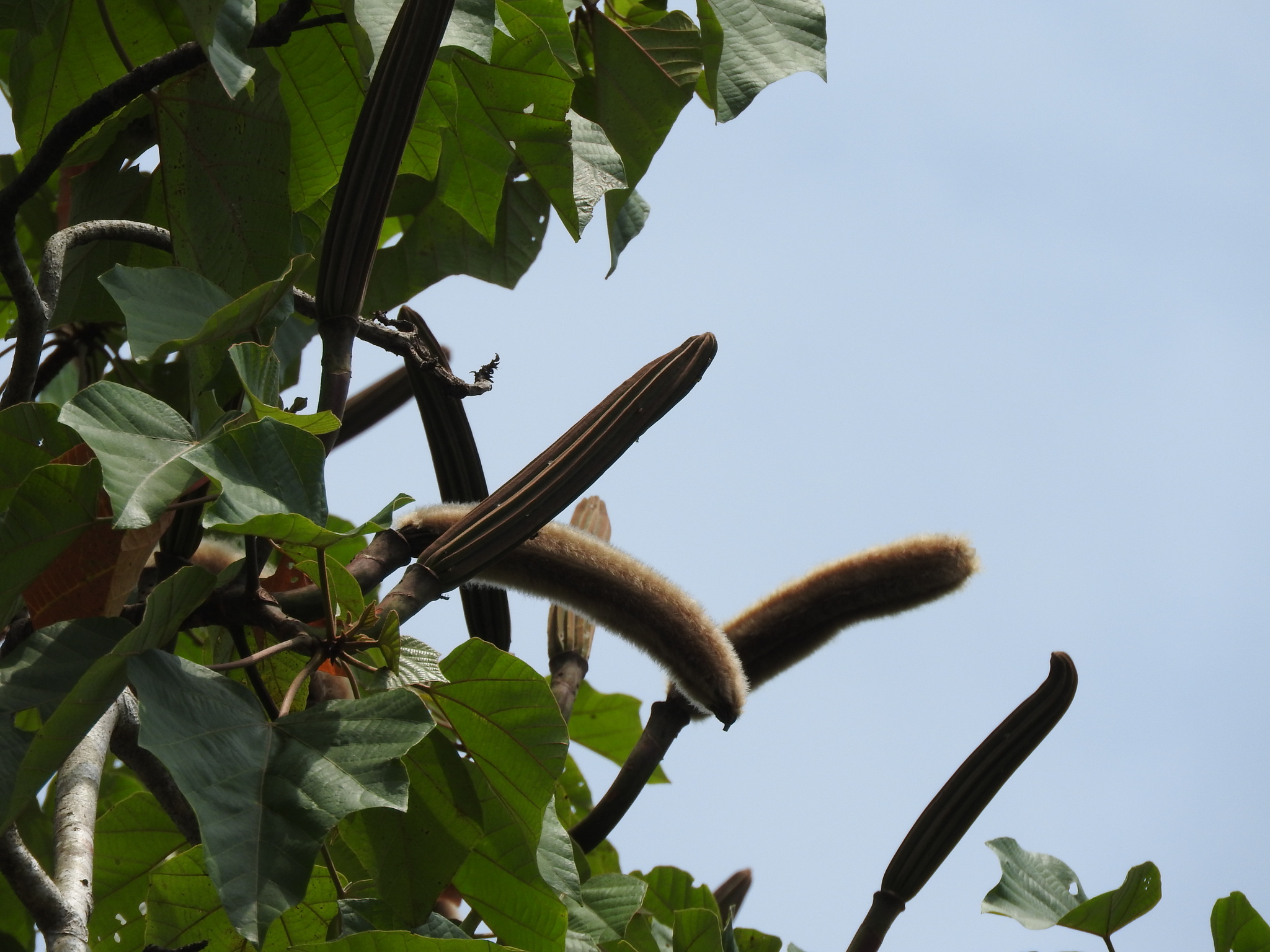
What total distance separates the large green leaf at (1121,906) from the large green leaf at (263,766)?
2.71 feet

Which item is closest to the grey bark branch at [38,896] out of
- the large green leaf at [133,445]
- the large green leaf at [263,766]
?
the large green leaf at [263,766]

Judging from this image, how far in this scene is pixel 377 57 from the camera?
929 millimetres

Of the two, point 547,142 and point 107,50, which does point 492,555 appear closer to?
point 547,142

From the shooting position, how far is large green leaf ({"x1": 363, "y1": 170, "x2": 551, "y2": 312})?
5.38 feet

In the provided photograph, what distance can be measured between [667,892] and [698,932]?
1.02ft

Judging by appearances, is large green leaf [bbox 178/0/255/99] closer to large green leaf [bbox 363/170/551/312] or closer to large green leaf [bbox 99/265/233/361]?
large green leaf [bbox 99/265/233/361]

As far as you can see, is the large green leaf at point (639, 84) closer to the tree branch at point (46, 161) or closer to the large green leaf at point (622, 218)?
the large green leaf at point (622, 218)

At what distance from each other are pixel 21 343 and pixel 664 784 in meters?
1.11

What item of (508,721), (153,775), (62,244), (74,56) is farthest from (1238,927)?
(74,56)

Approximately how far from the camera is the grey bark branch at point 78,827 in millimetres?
880

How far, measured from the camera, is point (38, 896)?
88 centimetres

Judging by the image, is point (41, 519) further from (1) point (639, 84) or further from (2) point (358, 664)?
(1) point (639, 84)

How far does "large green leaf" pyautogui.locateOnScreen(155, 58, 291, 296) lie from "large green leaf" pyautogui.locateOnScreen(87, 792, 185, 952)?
0.58 meters

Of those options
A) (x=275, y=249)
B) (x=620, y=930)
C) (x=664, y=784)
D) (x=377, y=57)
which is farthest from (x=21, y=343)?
(x=664, y=784)
